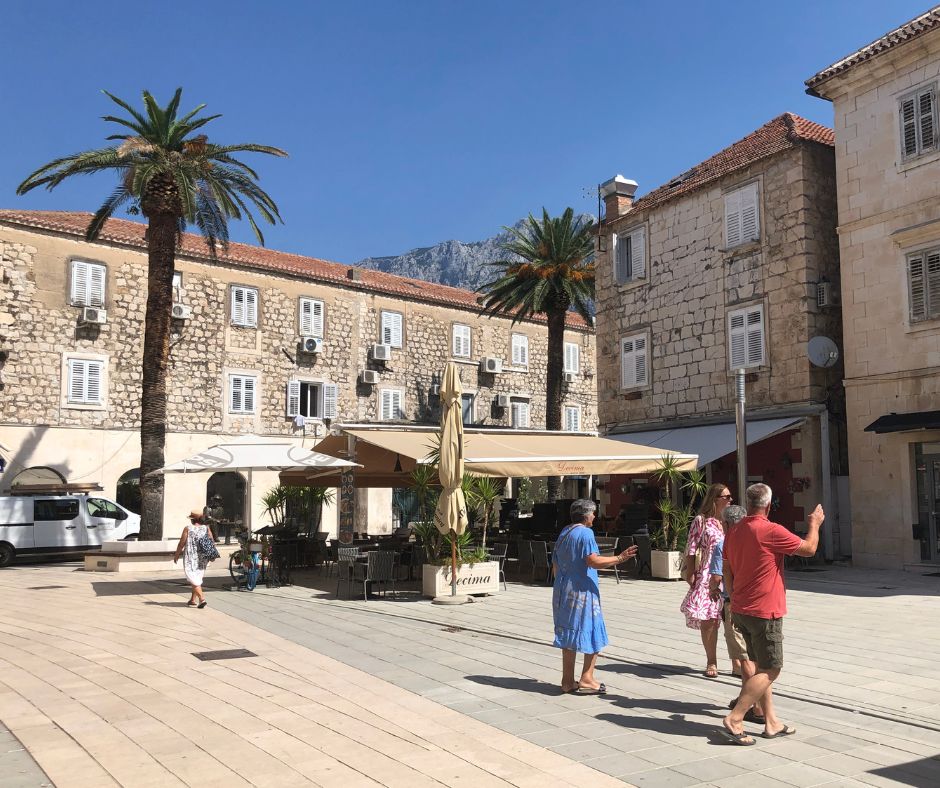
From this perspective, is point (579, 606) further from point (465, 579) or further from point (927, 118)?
point (927, 118)

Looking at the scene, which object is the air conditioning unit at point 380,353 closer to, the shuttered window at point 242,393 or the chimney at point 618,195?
the shuttered window at point 242,393

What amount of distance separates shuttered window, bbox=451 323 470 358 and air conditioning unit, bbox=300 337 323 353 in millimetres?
6414

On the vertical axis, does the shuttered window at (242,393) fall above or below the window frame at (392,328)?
below

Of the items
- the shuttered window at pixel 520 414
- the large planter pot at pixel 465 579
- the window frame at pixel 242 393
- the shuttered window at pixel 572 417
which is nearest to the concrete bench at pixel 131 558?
the large planter pot at pixel 465 579

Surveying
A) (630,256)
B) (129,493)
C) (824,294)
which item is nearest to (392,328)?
(129,493)

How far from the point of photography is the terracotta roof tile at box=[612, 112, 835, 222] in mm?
20078

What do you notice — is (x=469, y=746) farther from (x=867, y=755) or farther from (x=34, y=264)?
(x=34, y=264)

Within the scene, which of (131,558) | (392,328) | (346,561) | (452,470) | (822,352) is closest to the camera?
(452,470)

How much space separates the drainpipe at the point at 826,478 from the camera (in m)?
18.5

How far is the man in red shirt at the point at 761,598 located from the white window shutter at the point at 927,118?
13.6 m

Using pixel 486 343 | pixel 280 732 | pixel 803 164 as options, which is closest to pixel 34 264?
pixel 486 343

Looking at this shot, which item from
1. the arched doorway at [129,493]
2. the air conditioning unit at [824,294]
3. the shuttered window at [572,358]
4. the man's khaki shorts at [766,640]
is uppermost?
the shuttered window at [572,358]

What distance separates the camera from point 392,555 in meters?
13.3

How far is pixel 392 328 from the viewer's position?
33344mm
